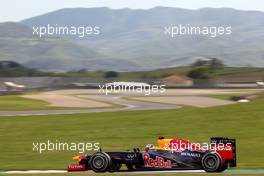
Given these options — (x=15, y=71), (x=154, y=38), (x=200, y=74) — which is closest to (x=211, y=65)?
(x=200, y=74)

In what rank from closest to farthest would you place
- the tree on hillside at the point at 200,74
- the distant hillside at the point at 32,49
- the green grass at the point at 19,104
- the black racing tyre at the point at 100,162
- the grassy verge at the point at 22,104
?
1. the black racing tyre at the point at 100,162
2. the green grass at the point at 19,104
3. the grassy verge at the point at 22,104
4. the tree on hillside at the point at 200,74
5. the distant hillside at the point at 32,49

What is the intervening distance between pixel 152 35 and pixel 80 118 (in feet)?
292

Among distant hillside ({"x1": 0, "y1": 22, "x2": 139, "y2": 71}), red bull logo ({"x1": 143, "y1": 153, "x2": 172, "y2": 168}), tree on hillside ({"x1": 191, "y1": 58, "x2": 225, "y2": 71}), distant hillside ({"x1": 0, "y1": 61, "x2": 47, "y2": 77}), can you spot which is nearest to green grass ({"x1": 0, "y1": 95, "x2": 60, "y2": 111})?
distant hillside ({"x1": 0, "y1": 61, "x2": 47, "y2": 77})

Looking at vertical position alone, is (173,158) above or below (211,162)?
above

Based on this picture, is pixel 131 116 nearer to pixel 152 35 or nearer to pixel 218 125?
pixel 218 125

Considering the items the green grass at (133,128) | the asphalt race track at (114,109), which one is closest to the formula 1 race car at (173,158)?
the green grass at (133,128)

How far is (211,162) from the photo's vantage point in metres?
15.3

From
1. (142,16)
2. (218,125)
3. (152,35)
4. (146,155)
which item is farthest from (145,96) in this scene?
(142,16)

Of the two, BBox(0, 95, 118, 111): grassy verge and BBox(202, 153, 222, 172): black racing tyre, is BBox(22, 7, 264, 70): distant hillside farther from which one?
BBox(202, 153, 222, 172): black racing tyre

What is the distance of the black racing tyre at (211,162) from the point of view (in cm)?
1523

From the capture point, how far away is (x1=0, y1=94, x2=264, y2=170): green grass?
28.1 m

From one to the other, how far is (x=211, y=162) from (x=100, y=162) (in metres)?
2.91

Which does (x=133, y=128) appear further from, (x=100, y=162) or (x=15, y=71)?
(x=100, y=162)

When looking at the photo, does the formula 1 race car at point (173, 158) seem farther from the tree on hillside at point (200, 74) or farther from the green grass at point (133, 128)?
the tree on hillside at point (200, 74)
